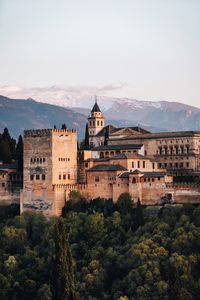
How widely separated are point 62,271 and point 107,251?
25.8ft

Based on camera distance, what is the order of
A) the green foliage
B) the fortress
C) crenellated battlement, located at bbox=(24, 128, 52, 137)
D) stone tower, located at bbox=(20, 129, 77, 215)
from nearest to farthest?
1. the green foliage
2. the fortress
3. stone tower, located at bbox=(20, 129, 77, 215)
4. crenellated battlement, located at bbox=(24, 128, 52, 137)

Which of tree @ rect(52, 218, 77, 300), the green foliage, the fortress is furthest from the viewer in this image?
the fortress

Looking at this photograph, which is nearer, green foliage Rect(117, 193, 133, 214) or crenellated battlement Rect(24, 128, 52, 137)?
green foliage Rect(117, 193, 133, 214)

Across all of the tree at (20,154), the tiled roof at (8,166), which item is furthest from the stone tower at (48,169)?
the tiled roof at (8,166)

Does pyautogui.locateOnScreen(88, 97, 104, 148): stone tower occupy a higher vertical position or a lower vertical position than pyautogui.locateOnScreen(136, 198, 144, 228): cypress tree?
higher

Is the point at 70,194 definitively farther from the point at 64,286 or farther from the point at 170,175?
the point at 64,286

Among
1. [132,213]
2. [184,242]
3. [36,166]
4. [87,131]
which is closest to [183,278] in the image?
[184,242]

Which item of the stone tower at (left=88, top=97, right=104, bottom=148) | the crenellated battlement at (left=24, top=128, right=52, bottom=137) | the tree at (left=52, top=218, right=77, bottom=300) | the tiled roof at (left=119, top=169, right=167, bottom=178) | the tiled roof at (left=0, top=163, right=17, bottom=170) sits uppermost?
the stone tower at (left=88, top=97, right=104, bottom=148)

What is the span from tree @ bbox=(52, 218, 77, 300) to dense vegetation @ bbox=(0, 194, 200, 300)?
0.27 feet

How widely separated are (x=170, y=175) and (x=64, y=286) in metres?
17.3

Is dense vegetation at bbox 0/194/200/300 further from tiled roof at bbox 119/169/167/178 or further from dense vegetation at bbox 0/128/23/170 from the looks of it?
dense vegetation at bbox 0/128/23/170

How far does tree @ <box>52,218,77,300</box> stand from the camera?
207ft

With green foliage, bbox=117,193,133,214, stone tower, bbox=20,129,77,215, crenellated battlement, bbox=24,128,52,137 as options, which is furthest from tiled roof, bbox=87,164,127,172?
crenellated battlement, bbox=24,128,52,137

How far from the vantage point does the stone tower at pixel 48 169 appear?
76.9m
